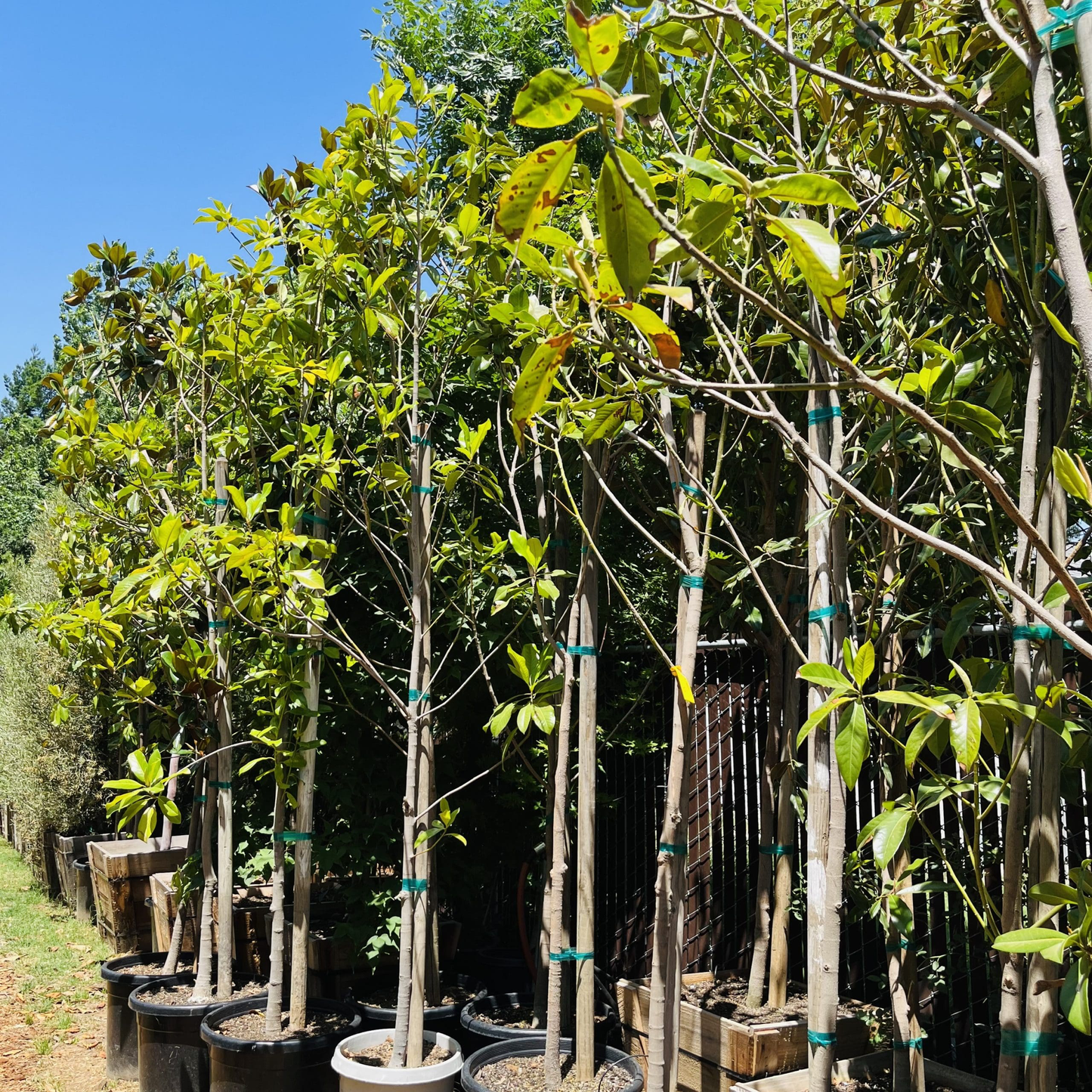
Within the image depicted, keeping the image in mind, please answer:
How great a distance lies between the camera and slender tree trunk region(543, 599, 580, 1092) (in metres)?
2.50

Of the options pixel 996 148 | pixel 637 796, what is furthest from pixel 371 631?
pixel 996 148

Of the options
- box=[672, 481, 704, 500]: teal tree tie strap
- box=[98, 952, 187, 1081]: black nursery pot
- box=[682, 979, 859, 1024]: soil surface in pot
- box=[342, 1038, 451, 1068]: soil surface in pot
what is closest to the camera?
box=[672, 481, 704, 500]: teal tree tie strap

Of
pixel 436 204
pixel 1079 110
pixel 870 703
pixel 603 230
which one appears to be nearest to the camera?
pixel 603 230

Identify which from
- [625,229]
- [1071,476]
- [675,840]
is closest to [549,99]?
[625,229]

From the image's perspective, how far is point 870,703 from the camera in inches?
82.4

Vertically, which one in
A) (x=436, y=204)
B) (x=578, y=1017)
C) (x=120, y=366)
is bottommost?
(x=578, y=1017)

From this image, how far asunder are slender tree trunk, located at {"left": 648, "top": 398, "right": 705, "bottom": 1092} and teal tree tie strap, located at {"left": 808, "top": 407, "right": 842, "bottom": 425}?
28 centimetres

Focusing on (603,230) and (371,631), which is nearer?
(603,230)

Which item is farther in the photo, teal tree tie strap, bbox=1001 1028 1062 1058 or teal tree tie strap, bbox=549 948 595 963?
teal tree tie strap, bbox=549 948 595 963

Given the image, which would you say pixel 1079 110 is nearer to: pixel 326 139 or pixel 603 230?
pixel 603 230

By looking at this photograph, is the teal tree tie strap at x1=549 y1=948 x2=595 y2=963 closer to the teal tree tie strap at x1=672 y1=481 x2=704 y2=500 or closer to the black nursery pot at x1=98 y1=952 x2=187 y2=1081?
the teal tree tie strap at x1=672 y1=481 x2=704 y2=500

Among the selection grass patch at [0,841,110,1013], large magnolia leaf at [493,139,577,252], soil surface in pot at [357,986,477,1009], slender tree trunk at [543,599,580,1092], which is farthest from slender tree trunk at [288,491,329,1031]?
large magnolia leaf at [493,139,577,252]

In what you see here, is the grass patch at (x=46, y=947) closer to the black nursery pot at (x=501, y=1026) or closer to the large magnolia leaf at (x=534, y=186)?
the black nursery pot at (x=501, y=1026)

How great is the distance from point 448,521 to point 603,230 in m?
2.96
